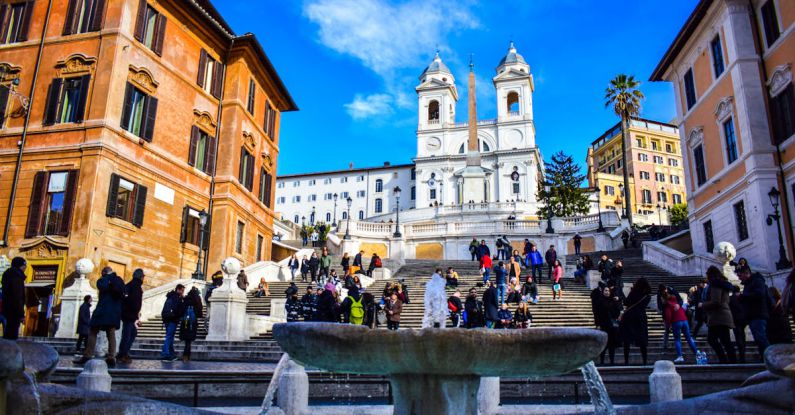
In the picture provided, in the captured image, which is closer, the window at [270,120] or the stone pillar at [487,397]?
the stone pillar at [487,397]

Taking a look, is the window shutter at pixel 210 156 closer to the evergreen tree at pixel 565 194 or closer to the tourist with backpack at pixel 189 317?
the tourist with backpack at pixel 189 317

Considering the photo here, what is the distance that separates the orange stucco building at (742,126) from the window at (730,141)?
4 cm

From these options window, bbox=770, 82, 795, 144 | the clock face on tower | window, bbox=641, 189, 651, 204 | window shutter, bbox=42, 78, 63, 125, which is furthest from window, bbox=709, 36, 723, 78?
window, bbox=641, 189, 651, 204

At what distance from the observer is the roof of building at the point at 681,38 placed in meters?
25.4

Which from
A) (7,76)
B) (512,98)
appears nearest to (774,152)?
(7,76)

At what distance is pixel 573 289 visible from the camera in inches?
813

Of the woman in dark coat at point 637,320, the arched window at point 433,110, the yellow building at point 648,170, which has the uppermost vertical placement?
the arched window at point 433,110

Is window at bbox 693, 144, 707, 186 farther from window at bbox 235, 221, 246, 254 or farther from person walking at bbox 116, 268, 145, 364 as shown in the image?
person walking at bbox 116, 268, 145, 364

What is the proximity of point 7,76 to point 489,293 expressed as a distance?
21.1m

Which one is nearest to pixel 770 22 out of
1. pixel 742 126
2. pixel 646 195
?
pixel 742 126

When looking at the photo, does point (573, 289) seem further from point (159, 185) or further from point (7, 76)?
point (7, 76)

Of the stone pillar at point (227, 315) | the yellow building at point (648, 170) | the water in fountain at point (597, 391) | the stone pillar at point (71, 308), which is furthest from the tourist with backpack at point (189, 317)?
the yellow building at point (648, 170)

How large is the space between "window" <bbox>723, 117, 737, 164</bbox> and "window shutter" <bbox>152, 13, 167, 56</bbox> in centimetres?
2399

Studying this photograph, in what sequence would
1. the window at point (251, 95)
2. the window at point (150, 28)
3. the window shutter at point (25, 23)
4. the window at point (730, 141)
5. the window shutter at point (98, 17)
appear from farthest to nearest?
1. the window at point (251, 95)
2. the window at point (730, 141)
3. the window shutter at point (25, 23)
4. the window at point (150, 28)
5. the window shutter at point (98, 17)
